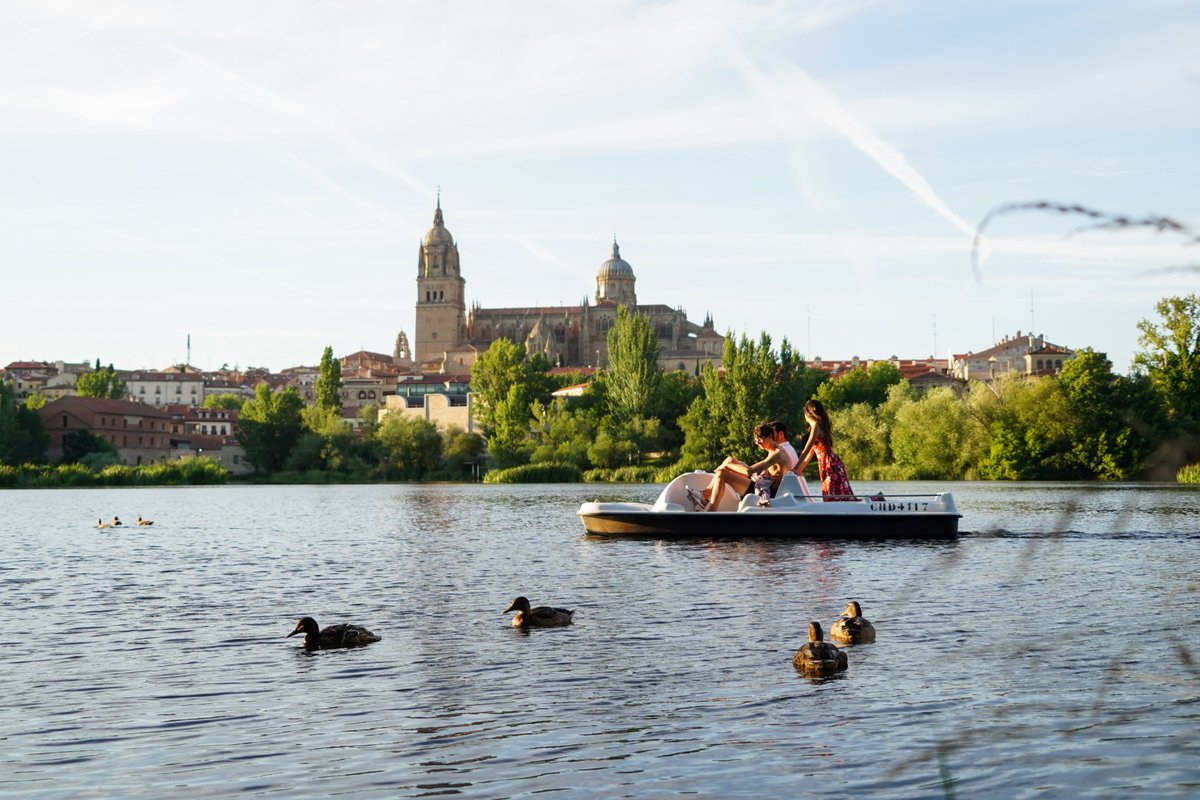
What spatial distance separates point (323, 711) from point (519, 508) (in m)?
43.4

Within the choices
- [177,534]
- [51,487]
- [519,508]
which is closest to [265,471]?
[51,487]

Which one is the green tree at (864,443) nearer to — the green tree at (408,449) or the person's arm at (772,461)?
the green tree at (408,449)

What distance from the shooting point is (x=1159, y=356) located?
261 feet

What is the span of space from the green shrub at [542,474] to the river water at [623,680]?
234ft

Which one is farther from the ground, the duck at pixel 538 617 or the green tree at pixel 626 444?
the green tree at pixel 626 444

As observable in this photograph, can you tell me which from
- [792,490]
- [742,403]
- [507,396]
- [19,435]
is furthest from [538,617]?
[507,396]

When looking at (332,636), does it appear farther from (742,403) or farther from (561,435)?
(561,435)

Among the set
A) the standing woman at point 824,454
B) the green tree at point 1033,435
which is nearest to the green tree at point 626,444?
the green tree at point 1033,435

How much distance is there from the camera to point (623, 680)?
12852 millimetres

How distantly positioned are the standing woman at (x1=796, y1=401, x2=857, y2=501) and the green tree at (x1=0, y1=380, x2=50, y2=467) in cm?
8630

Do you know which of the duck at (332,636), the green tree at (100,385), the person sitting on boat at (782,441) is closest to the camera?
the duck at (332,636)

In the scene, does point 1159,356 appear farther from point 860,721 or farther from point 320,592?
point 860,721

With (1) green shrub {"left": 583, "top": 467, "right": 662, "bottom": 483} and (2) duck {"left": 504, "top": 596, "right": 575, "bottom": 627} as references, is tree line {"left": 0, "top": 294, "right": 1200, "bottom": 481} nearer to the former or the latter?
(1) green shrub {"left": 583, "top": 467, "right": 662, "bottom": 483}

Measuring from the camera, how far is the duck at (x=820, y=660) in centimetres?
1291
